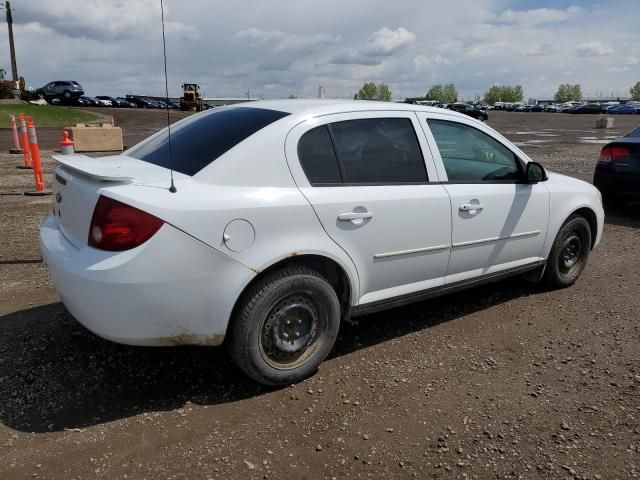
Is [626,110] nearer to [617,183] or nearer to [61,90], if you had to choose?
[61,90]

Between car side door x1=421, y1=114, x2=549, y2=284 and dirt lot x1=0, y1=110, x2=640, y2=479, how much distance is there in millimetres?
511

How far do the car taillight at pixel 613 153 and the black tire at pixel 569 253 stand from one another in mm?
3625

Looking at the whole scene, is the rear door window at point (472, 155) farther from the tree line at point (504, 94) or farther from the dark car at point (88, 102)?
the tree line at point (504, 94)

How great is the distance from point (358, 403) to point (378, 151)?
5.34 feet

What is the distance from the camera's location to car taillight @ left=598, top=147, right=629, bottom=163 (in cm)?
795

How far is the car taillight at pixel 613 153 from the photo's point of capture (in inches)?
313

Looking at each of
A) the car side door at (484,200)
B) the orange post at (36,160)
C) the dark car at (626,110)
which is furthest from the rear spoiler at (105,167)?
the dark car at (626,110)

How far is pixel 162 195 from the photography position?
9.23 feet

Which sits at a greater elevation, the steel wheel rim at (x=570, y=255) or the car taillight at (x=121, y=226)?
the car taillight at (x=121, y=226)

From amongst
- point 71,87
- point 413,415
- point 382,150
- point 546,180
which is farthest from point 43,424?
point 71,87

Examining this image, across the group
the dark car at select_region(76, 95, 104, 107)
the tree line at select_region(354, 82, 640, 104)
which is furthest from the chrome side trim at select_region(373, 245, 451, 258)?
the tree line at select_region(354, 82, 640, 104)

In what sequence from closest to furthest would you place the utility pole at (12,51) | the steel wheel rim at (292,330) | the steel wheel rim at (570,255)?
1. the steel wheel rim at (292,330)
2. the steel wheel rim at (570,255)
3. the utility pole at (12,51)

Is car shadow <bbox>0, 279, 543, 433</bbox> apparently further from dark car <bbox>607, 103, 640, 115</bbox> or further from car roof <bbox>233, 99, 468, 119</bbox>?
dark car <bbox>607, 103, 640, 115</bbox>

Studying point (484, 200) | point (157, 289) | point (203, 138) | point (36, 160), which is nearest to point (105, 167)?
point (203, 138)
